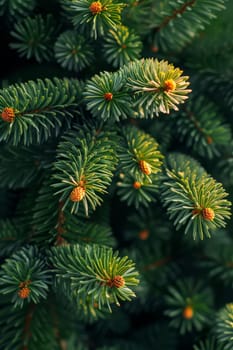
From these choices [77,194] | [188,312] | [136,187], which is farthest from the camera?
[188,312]

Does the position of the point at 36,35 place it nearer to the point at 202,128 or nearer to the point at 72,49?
the point at 72,49

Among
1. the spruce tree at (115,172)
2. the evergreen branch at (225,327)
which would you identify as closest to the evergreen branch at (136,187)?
the spruce tree at (115,172)

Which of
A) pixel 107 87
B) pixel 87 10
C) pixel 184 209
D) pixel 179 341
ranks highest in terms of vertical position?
pixel 87 10

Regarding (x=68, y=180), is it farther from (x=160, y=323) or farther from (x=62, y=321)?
(x=160, y=323)

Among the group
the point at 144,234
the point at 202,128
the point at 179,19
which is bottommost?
the point at 144,234

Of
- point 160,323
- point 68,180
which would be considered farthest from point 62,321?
point 68,180

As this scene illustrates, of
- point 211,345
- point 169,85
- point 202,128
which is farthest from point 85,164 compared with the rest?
point 211,345
